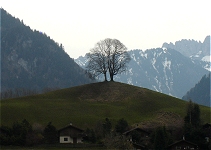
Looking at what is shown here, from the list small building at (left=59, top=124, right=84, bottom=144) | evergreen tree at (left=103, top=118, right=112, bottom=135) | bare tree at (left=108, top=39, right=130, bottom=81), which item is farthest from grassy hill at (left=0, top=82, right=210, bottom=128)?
evergreen tree at (left=103, top=118, right=112, bottom=135)

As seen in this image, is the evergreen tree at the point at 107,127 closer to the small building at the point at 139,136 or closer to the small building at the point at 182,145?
the small building at the point at 139,136

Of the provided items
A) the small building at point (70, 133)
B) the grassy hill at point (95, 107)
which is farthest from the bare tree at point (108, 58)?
the small building at point (70, 133)

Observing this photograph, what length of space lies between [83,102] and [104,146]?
37.7 meters

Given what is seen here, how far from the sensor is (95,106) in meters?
120

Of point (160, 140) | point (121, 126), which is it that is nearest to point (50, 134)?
point (121, 126)

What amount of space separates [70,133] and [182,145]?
2697 cm

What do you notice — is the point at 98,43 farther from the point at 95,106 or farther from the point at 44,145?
the point at 44,145

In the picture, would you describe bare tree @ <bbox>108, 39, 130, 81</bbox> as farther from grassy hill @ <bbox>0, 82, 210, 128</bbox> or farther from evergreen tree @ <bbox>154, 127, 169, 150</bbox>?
evergreen tree @ <bbox>154, 127, 169, 150</bbox>

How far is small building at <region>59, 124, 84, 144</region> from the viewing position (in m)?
97.2

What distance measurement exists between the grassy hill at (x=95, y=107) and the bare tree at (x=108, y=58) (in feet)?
17.6

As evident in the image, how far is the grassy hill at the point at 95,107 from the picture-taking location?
10800 centimetres

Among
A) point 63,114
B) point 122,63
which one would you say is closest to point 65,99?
point 63,114

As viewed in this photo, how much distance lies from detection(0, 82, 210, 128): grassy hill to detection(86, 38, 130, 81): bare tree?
211 inches

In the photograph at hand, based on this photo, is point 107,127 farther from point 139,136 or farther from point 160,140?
point 160,140
